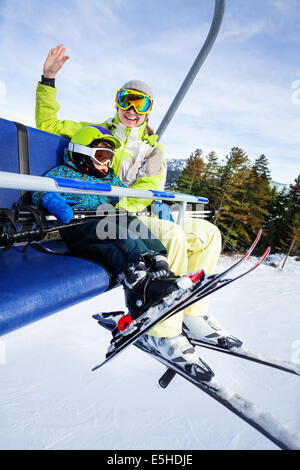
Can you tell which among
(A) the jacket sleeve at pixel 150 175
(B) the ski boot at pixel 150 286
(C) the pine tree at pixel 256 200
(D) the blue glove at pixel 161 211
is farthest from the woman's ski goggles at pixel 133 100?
(C) the pine tree at pixel 256 200

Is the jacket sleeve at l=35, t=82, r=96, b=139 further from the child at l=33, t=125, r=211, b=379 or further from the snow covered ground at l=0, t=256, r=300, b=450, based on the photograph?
the snow covered ground at l=0, t=256, r=300, b=450

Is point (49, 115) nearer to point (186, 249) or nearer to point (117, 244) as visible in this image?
point (117, 244)

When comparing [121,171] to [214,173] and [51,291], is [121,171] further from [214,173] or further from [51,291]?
[214,173]

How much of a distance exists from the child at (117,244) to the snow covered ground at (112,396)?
32 cm

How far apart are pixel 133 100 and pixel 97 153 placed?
0.62m

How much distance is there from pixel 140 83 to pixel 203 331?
201cm

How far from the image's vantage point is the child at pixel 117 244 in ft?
3.72

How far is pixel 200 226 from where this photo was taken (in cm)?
180

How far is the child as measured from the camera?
113 cm

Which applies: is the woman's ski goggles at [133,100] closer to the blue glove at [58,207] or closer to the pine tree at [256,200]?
the blue glove at [58,207]

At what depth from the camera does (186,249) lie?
1428 mm

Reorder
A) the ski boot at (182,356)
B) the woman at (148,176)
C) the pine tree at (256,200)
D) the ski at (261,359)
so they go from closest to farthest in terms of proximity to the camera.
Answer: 1. the ski boot at (182,356)
2. the woman at (148,176)
3. the ski at (261,359)
4. the pine tree at (256,200)
